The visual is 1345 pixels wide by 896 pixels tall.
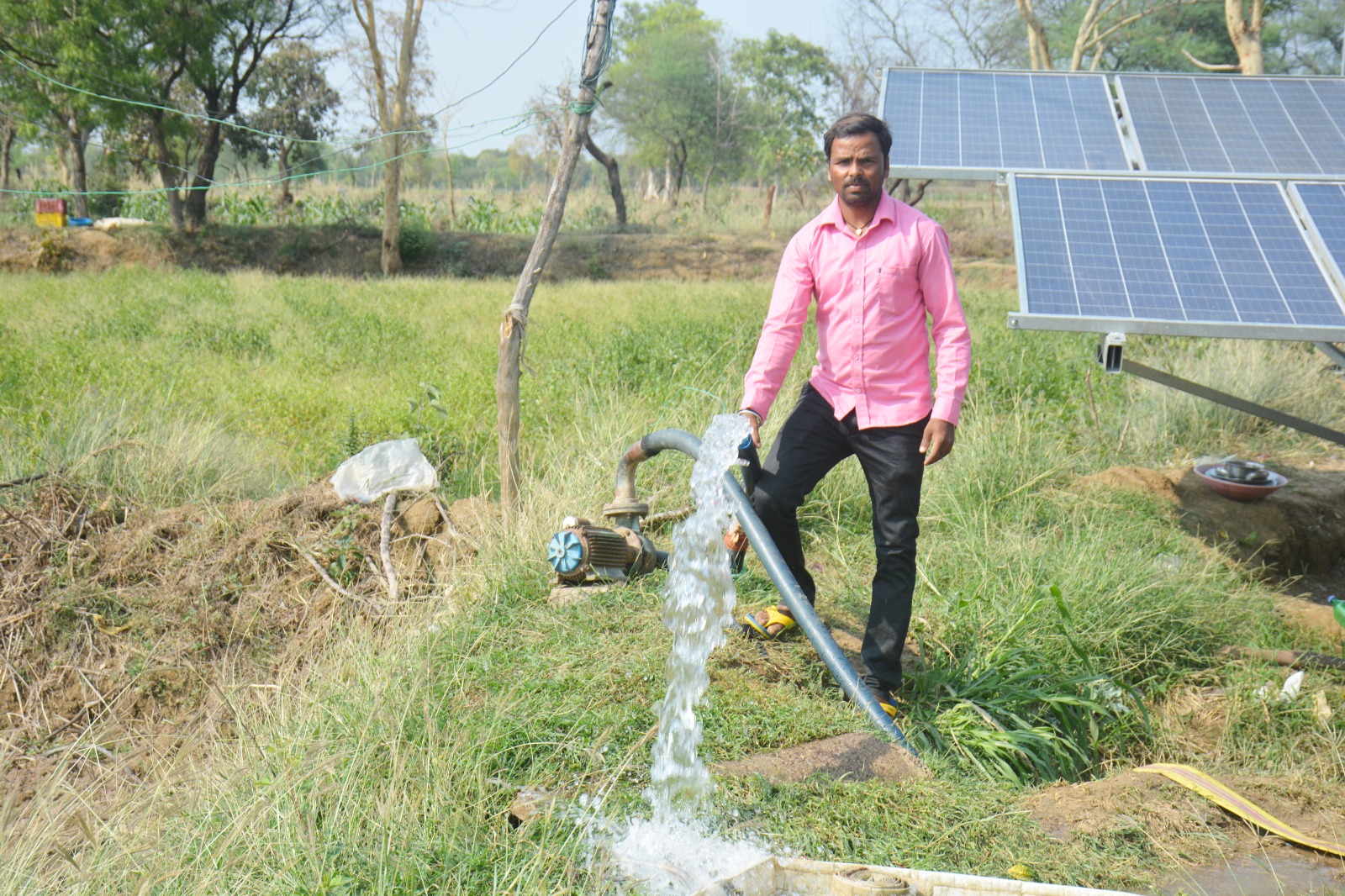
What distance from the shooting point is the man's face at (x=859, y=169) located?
3125 mm

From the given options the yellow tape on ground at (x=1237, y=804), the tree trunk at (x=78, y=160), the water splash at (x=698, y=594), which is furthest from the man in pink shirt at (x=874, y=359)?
the tree trunk at (x=78, y=160)

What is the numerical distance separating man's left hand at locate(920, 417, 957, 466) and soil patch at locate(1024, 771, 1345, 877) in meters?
0.99

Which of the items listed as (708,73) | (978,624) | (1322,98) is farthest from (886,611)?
(708,73)

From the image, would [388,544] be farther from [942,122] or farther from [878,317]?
[942,122]

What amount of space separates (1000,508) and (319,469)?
3818 mm

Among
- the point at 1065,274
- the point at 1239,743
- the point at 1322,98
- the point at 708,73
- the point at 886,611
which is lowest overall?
the point at 1239,743

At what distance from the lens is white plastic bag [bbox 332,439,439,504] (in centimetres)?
538

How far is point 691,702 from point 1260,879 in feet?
4.77

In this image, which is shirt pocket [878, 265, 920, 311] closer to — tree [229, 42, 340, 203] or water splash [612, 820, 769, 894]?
water splash [612, 820, 769, 894]

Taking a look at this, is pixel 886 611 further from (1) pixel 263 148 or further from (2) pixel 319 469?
(1) pixel 263 148

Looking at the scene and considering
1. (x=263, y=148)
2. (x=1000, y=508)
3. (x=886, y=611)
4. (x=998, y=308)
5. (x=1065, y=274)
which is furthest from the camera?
(x=263, y=148)

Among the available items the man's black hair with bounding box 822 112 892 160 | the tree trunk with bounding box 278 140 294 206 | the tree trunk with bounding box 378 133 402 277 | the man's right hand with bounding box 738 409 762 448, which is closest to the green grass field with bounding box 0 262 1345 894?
the man's right hand with bounding box 738 409 762 448

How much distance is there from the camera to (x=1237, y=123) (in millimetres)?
5984

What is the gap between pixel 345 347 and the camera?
29.8ft
